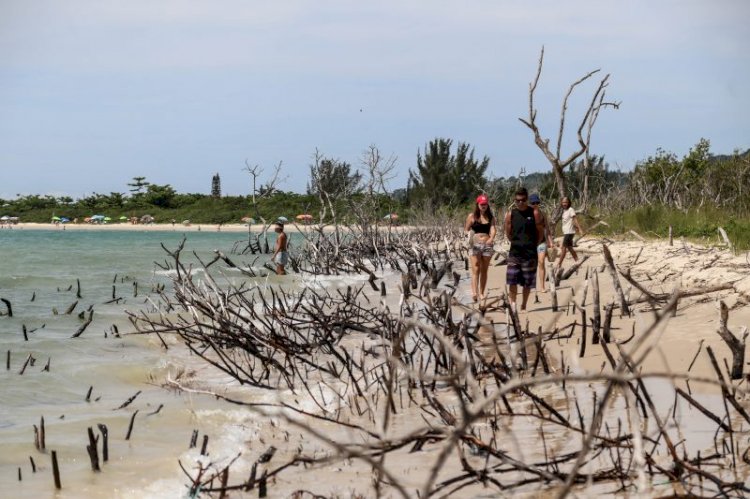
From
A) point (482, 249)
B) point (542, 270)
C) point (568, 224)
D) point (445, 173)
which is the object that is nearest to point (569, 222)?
point (568, 224)

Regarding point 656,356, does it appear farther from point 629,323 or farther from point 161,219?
point 161,219

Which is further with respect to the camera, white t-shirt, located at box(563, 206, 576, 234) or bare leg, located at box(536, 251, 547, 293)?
white t-shirt, located at box(563, 206, 576, 234)

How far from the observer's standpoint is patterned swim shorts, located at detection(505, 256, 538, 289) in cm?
991

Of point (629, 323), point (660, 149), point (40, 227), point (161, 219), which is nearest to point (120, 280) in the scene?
point (629, 323)

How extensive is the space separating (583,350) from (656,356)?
0.62 metres

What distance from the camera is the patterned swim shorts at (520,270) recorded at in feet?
32.5

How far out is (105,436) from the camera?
4832mm

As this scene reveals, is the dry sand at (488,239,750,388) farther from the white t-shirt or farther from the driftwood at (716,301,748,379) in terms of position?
the white t-shirt

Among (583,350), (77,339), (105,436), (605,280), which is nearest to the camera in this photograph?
(105,436)

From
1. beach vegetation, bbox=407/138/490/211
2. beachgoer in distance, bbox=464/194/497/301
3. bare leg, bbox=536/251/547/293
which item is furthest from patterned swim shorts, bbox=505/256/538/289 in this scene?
beach vegetation, bbox=407/138/490/211

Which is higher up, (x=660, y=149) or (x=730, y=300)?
(x=660, y=149)

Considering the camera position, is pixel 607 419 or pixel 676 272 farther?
pixel 676 272

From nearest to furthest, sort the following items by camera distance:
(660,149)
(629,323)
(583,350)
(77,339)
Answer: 1. (583,350)
2. (629,323)
3. (77,339)
4. (660,149)

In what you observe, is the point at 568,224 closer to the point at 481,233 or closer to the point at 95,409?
the point at 481,233
